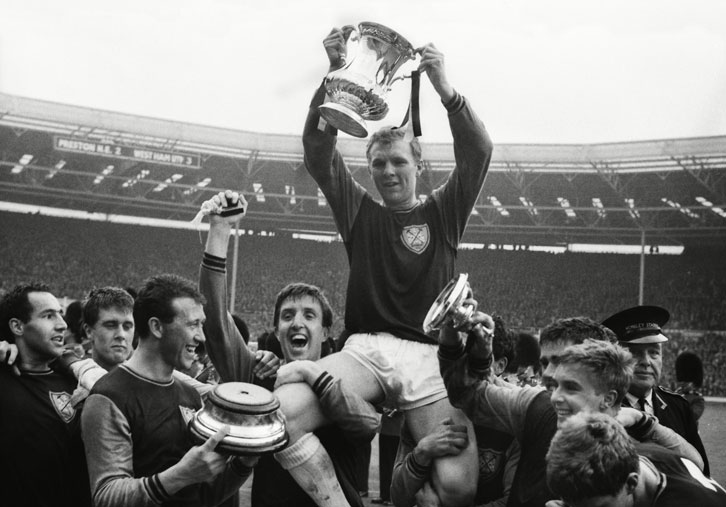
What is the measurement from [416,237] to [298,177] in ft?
89.7

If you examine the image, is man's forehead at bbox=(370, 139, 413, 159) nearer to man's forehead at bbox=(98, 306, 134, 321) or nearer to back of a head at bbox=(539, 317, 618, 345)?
back of a head at bbox=(539, 317, 618, 345)

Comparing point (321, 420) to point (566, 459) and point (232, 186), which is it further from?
point (232, 186)

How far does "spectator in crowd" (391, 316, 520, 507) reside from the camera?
3.31m

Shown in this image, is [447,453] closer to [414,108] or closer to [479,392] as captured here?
[479,392]

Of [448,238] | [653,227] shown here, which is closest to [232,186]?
[653,227]

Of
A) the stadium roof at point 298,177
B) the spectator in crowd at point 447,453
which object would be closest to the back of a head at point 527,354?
the spectator in crowd at point 447,453

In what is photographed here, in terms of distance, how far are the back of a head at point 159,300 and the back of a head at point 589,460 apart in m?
1.67

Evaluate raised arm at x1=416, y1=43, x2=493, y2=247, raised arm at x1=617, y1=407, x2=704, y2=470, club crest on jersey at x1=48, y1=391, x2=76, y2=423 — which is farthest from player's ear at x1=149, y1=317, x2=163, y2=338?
raised arm at x1=617, y1=407, x2=704, y2=470

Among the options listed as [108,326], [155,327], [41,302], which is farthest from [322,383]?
[108,326]

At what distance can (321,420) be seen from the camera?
3.36 m

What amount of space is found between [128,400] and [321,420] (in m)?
0.78

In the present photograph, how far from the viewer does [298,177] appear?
3080 cm

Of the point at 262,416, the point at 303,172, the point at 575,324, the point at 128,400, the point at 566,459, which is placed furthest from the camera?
the point at 303,172

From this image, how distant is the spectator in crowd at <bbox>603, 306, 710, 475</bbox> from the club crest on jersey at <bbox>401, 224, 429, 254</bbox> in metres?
1.35
